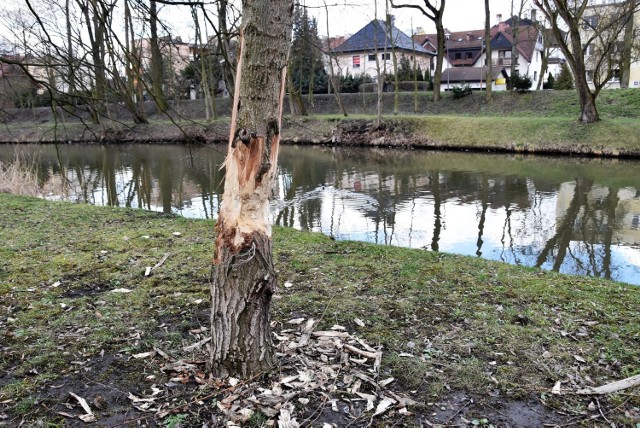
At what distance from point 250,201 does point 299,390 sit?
1.21 meters

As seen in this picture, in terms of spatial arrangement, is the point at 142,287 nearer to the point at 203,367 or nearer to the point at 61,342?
the point at 61,342

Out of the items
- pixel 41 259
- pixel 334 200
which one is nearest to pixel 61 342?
pixel 41 259

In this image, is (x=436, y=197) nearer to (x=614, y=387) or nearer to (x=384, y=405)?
(x=614, y=387)

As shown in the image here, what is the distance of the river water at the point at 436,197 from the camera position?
9.46 meters

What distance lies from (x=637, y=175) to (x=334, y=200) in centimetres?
1066

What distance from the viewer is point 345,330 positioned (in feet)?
13.8

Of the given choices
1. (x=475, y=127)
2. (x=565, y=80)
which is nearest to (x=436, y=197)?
(x=475, y=127)

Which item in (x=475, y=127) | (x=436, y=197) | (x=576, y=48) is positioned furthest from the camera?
(x=475, y=127)

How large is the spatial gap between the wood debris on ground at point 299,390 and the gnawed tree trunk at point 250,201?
0.49 feet

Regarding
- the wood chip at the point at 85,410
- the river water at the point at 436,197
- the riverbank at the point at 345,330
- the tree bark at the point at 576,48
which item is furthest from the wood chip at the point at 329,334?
the tree bark at the point at 576,48

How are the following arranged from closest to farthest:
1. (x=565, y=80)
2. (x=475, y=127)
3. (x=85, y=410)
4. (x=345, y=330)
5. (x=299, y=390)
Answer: (x=85, y=410)
(x=299, y=390)
(x=345, y=330)
(x=475, y=127)
(x=565, y=80)

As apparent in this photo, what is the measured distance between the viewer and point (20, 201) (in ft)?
35.1

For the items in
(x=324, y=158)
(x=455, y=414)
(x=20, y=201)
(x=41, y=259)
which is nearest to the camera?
(x=455, y=414)

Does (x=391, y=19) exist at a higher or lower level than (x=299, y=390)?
higher
